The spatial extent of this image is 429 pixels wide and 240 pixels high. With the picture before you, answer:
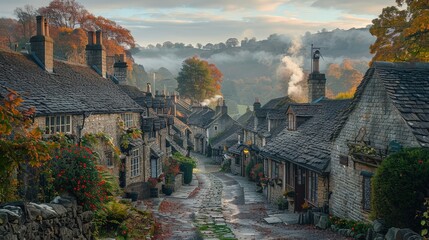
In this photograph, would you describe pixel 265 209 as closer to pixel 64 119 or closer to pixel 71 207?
pixel 64 119

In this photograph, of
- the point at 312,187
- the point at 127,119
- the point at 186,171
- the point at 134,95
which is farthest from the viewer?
the point at 186,171

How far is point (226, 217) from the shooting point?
23.2 m

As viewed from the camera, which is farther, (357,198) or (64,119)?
(64,119)

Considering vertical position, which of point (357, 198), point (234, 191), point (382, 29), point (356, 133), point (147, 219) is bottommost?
point (234, 191)

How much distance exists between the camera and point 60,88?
23219 millimetres

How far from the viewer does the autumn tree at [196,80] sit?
9831 centimetres

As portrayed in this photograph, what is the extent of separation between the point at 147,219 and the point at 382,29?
65.9 feet

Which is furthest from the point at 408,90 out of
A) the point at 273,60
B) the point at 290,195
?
the point at 273,60

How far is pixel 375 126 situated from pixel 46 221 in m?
11.6

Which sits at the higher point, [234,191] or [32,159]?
[32,159]

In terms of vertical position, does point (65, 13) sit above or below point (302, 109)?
above

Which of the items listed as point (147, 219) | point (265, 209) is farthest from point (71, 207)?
point (265, 209)

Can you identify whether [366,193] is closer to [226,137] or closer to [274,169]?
[274,169]

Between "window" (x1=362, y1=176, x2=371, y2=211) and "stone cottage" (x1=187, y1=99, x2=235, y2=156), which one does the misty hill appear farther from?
"window" (x1=362, y1=176, x2=371, y2=211)
